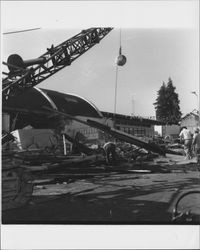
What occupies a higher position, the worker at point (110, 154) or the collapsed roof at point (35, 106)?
the collapsed roof at point (35, 106)

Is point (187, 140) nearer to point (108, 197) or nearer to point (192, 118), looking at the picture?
point (192, 118)

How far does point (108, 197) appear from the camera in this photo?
20.5 feet

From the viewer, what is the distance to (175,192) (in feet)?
21.5

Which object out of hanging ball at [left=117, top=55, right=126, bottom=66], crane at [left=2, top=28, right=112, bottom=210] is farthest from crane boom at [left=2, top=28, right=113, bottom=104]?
hanging ball at [left=117, top=55, right=126, bottom=66]

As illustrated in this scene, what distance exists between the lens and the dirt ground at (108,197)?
15.8 feet

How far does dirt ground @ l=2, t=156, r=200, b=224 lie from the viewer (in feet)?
15.8

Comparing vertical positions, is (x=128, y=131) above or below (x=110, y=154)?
above

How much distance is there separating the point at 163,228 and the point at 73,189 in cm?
324

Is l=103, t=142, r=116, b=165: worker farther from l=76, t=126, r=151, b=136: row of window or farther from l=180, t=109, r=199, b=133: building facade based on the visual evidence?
l=76, t=126, r=151, b=136: row of window

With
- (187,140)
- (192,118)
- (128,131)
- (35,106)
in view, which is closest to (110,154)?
(187,140)

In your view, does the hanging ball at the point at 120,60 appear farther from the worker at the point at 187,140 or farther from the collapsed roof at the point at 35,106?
the worker at the point at 187,140

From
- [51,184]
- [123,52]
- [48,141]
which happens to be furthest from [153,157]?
[123,52]

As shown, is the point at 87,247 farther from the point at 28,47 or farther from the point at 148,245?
the point at 28,47

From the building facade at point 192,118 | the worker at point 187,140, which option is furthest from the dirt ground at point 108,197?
the worker at point 187,140
